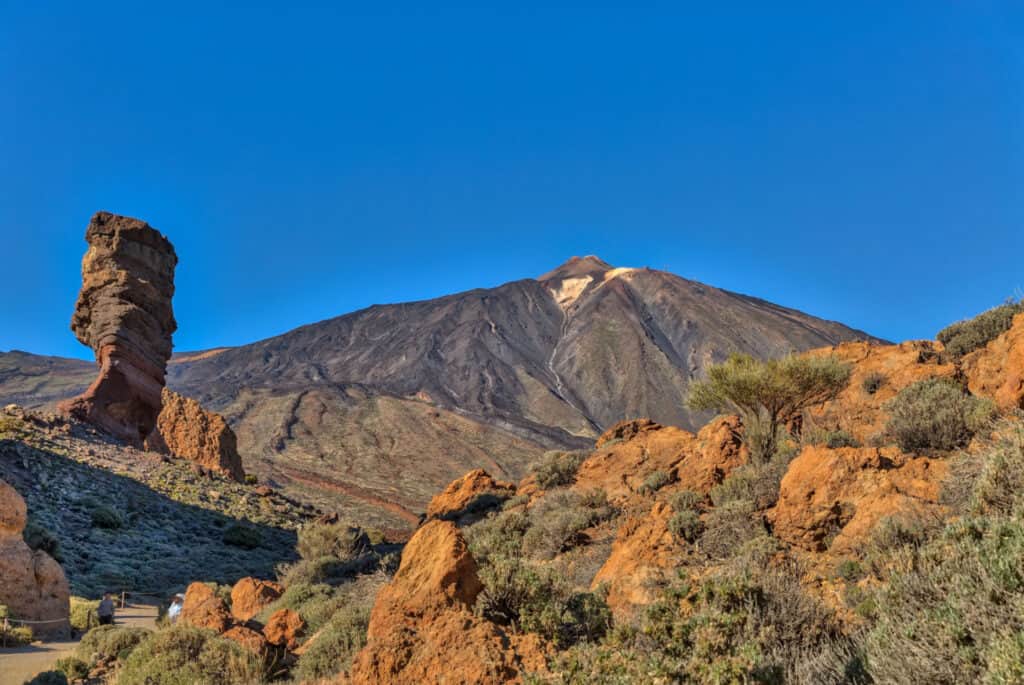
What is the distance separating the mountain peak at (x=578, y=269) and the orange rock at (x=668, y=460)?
13915 centimetres

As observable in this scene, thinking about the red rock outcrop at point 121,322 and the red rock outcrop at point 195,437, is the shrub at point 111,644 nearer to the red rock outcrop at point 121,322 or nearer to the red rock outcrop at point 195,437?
the red rock outcrop at point 121,322

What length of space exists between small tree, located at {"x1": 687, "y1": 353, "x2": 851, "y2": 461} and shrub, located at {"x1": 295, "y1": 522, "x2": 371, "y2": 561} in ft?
34.6

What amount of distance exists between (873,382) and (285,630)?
12.9m

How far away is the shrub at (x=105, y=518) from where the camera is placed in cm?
2094

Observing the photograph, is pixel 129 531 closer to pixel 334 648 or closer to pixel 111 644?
pixel 111 644

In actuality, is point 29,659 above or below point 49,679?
below

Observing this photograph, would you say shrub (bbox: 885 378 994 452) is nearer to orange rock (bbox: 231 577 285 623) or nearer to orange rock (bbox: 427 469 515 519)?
orange rock (bbox: 427 469 515 519)

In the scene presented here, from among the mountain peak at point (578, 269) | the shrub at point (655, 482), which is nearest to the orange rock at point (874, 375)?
the shrub at point (655, 482)

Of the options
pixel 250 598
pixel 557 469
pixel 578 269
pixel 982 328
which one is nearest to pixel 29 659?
pixel 250 598

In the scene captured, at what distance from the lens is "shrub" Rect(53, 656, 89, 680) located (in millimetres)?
8445

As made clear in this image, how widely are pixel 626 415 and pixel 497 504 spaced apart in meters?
73.2

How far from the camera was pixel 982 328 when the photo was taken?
546 inches

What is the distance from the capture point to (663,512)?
8828mm

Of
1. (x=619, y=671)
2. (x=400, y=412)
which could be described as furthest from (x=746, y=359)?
(x=400, y=412)
